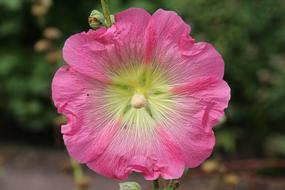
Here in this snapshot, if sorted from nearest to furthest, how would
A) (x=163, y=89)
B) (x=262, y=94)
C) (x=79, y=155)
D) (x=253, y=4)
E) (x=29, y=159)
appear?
(x=79, y=155) < (x=163, y=89) < (x=253, y=4) < (x=262, y=94) < (x=29, y=159)

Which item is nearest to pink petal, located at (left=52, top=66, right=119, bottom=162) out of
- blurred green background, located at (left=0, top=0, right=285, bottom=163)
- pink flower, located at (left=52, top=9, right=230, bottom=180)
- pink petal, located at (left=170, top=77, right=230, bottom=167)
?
pink flower, located at (left=52, top=9, right=230, bottom=180)

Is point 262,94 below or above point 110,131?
below

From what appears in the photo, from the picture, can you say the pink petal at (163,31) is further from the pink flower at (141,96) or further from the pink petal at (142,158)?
the pink petal at (142,158)

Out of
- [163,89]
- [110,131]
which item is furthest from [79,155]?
[163,89]

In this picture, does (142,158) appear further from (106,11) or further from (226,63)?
(226,63)

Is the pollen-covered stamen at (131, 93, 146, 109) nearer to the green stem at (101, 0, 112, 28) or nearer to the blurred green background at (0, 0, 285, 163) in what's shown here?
the green stem at (101, 0, 112, 28)

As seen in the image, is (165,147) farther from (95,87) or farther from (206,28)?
(206,28)
